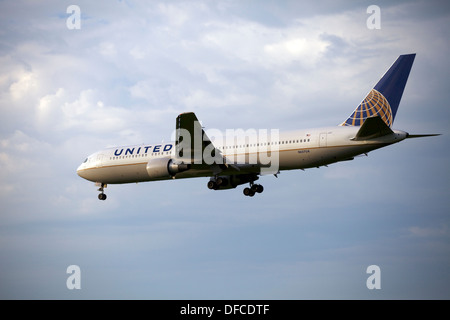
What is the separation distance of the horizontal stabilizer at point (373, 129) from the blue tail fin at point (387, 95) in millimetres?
3327

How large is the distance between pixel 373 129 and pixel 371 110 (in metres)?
4.56

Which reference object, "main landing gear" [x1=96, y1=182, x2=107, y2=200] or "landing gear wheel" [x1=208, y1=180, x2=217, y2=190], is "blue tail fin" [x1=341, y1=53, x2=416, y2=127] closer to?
"landing gear wheel" [x1=208, y1=180, x2=217, y2=190]

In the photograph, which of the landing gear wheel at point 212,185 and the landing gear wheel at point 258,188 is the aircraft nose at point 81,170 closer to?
the landing gear wheel at point 212,185

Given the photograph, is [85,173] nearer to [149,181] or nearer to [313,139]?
[149,181]

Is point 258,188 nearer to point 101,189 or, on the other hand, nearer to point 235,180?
point 235,180

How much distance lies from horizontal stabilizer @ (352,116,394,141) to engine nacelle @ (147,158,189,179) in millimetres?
11765

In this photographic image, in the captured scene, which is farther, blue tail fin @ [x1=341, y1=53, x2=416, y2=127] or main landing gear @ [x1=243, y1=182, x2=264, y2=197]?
main landing gear @ [x1=243, y1=182, x2=264, y2=197]

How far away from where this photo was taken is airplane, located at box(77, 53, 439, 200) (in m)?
42.4

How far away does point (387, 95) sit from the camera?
44594mm

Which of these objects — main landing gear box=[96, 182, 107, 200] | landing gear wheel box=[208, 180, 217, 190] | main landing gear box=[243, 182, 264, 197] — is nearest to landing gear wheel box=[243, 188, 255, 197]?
main landing gear box=[243, 182, 264, 197]

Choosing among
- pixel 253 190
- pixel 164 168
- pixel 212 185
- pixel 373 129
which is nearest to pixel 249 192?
pixel 253 190

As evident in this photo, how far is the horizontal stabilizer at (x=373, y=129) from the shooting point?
131 feet
